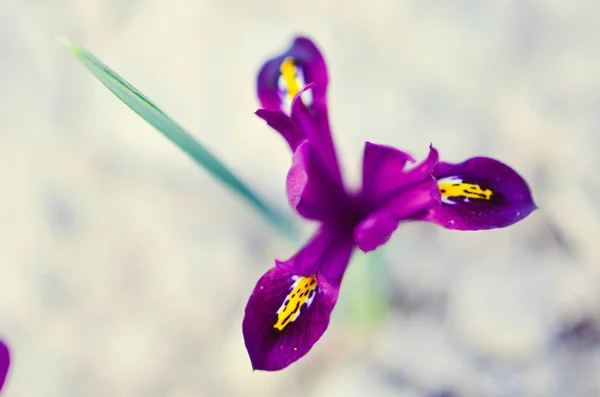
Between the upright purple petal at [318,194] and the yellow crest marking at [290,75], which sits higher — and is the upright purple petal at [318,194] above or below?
below

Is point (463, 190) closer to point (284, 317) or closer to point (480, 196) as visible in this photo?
point (480, 196)

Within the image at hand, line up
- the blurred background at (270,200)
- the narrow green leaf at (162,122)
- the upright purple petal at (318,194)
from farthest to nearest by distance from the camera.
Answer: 1. the blurred background at (270,200)
2. the upright purple petal at (318,194)
3. the narrow green leaf at (162,122)

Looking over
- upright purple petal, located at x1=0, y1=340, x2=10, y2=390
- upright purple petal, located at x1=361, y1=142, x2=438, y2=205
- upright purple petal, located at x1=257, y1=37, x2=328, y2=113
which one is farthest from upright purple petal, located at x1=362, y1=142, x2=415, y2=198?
upright purple petal, located at x1=0, y1=340, x2=10, y2=390

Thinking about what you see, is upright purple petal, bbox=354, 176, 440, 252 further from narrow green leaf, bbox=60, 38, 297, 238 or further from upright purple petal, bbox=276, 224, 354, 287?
narrow green leaf, bbox=60, 38, 297, 238

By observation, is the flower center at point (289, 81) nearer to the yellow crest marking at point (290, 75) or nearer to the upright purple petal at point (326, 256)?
the yellow crest marking at point (290, 75)

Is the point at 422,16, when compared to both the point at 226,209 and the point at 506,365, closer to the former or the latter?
the point at 226,209

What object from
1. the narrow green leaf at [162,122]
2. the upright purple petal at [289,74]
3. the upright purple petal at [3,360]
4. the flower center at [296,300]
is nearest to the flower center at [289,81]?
the upright purple petal at [289,74]

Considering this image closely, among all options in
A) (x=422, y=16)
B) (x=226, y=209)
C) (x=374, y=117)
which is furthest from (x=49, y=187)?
(x=422, y=16)
